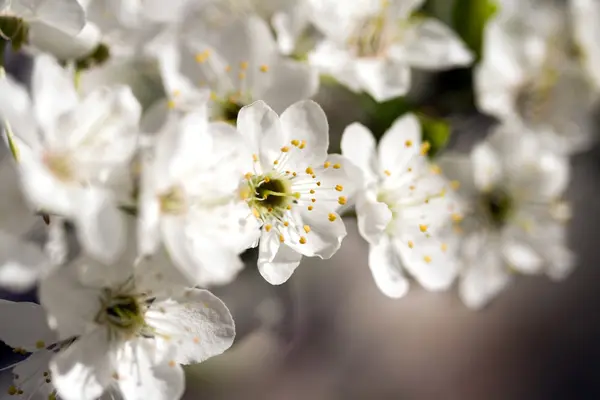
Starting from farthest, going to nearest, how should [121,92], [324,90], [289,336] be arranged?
1. [289,336]
2. [324,90]
3. [121,92]

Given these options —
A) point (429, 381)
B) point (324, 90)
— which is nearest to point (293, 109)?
point (324, 90)

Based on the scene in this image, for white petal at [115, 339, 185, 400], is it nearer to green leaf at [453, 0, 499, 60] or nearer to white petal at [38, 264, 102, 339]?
white petal at [38, 264, 102, 339]

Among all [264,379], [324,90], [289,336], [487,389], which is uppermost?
[324,90]

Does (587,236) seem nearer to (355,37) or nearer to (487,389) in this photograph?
(487,389)

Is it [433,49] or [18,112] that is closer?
[18,112]

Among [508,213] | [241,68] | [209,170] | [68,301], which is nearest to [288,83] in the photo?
[241,68]

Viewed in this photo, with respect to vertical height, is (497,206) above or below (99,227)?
below

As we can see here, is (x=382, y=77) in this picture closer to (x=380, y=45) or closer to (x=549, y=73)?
(x=380, y=45)
